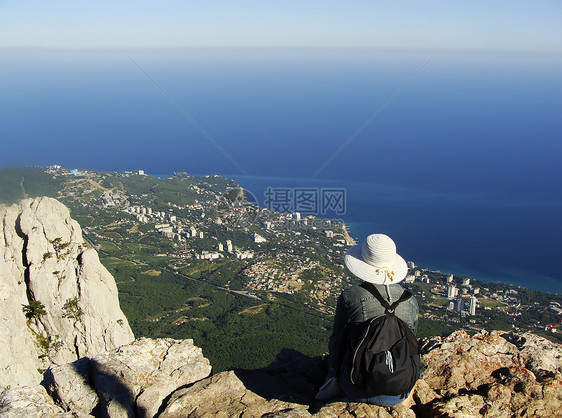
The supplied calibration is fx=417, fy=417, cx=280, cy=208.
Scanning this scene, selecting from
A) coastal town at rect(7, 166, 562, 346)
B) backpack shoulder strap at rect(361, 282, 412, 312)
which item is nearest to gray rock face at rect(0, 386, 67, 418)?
backpack shoulder strap at rect(361, 282, 412, 312)

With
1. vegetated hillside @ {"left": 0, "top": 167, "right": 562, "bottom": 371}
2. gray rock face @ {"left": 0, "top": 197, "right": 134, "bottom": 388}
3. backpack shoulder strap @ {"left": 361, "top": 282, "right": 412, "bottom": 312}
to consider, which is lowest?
vegetated hillside @ {"left": 0, "top": 167, "right": 562, "bottom": 371}

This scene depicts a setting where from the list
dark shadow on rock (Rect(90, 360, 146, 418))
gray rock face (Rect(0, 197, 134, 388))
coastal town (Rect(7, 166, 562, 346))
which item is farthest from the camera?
coastal town (Rect(7, 166, 562, 346))

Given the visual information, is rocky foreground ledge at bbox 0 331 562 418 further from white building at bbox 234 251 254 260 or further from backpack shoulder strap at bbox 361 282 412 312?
white building at bbox 234 251 254 260

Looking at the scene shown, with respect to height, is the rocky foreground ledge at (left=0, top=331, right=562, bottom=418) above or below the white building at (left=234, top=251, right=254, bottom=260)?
above

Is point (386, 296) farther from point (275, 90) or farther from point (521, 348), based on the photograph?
point (275, 90)

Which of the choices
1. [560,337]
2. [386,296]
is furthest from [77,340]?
[560,337]

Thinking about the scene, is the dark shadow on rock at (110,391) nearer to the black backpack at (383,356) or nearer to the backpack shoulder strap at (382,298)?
the black backpack at (383,356)

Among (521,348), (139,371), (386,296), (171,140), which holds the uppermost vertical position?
→ (171,140)
